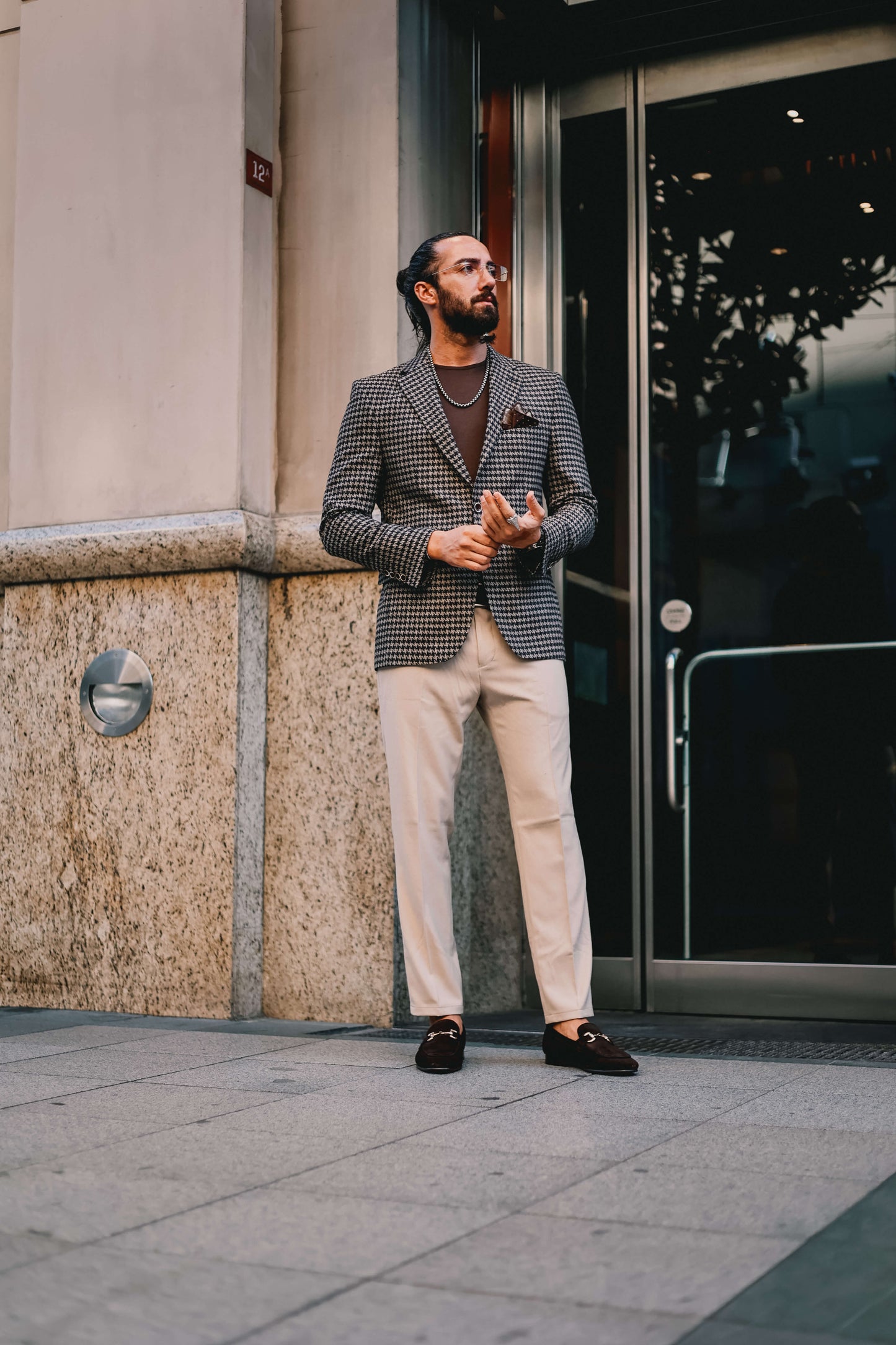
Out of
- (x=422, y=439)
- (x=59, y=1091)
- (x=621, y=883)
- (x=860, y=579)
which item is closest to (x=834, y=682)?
(x=860, y=579)

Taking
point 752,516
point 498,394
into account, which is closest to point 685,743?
point 752,516

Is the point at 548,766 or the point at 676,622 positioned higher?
the point at 676,622

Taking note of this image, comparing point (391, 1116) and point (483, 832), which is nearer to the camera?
point (391, 1116)

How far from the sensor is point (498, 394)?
419 centimetres

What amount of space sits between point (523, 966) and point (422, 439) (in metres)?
2.13

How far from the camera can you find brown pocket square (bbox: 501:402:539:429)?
4.01m

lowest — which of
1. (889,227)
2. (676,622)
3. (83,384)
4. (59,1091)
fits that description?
(59,1091)

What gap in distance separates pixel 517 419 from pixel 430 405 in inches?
10.8

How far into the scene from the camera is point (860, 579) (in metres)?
4.94

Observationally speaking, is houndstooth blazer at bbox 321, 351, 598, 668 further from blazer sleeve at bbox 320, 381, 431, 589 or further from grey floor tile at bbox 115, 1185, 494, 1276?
grey floor tile at bbox 115, 1185, 494, 1276

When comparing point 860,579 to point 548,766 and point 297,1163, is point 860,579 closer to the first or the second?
point 548,766

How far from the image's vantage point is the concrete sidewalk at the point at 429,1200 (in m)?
1.88

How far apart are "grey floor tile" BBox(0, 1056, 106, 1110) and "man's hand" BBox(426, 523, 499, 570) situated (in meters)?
1.55

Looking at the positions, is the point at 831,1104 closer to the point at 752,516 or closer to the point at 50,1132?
the point at 50,1132
